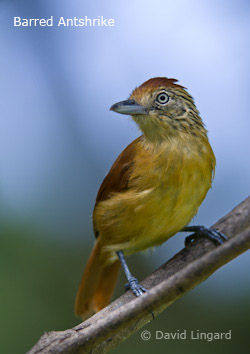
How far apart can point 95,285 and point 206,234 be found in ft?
4.51

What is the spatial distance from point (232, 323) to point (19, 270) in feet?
7.28

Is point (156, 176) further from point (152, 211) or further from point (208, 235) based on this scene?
point (208, 235)

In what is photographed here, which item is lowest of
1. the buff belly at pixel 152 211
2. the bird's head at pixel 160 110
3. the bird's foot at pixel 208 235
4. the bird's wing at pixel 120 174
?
the bird's foot at pixel 208 235

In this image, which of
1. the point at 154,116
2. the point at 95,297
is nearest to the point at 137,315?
the point at 154,116

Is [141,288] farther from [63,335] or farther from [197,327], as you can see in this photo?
[197,327]

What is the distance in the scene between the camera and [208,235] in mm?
3473

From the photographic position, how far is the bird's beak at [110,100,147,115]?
146 inches

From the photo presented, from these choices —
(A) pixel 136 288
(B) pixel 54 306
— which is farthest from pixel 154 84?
(B) pixel 54 306

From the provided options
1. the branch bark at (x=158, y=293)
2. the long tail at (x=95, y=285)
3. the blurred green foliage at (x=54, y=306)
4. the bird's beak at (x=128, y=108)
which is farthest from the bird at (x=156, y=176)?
the blurred green foliage at (x=54, y=306)

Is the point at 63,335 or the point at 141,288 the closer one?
the point at 63,335

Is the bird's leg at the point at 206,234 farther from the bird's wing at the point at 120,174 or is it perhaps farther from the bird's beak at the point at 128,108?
the bird's beak at the point at 128,108

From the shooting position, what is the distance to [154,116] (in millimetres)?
3734

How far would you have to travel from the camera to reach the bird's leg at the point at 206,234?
11.1 feet

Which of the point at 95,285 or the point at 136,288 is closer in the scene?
the point at 136,288
